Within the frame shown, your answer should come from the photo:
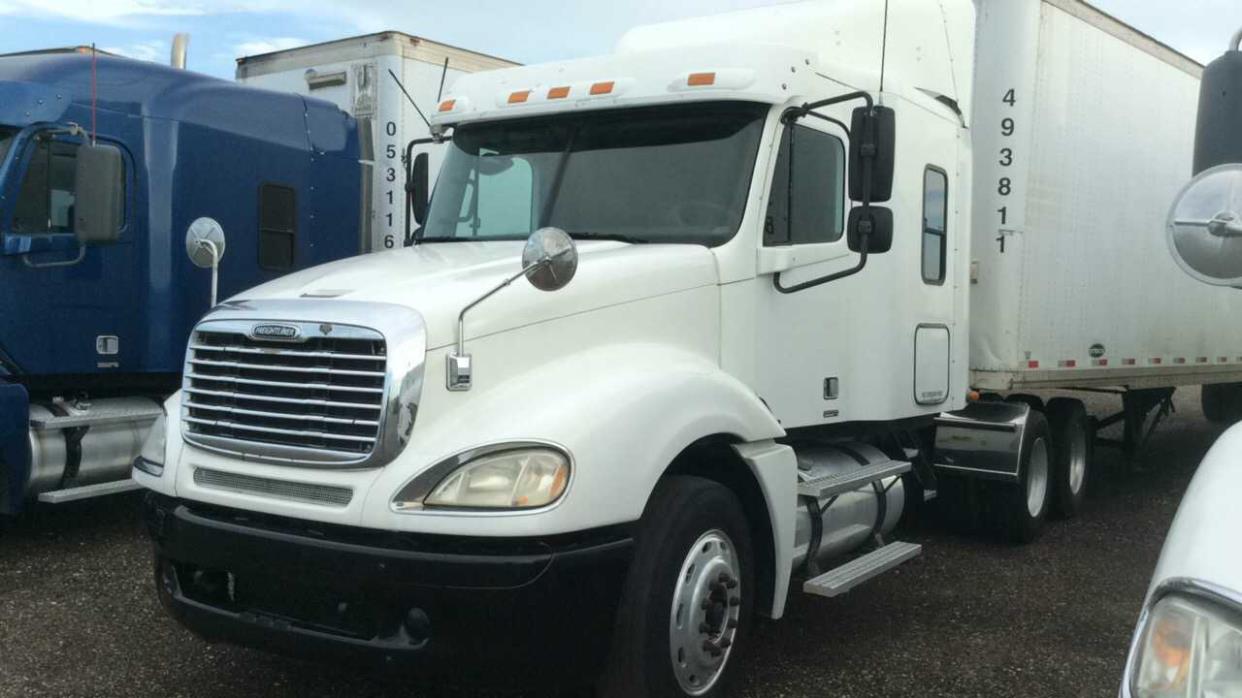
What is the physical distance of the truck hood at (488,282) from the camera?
378 centimetres

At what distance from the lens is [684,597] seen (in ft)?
12.8

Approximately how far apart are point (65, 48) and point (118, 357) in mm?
2184

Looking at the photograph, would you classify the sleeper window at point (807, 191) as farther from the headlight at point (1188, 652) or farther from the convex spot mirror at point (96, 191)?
the convex spot mirror at point (96, 191)

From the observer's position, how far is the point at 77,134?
6820mm

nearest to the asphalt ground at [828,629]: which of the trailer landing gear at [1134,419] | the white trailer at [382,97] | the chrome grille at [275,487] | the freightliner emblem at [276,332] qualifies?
the chrome grille at [275,487]

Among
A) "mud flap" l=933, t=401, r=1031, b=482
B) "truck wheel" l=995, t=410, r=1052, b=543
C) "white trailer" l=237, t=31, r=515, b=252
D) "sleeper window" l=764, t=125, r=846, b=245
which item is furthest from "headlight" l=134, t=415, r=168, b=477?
"truck wheel" l=995, t=410, r=1052, b=543

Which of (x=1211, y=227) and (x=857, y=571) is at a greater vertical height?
(x=1211, y=227)

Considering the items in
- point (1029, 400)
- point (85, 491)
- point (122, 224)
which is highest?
point (122, 224)

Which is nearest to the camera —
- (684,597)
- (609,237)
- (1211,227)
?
(1211,227)

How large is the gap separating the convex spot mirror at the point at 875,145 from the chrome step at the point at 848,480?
1.30 m

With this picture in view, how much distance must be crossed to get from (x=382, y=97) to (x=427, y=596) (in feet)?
20.9

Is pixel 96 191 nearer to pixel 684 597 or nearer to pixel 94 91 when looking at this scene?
pixel 94 91

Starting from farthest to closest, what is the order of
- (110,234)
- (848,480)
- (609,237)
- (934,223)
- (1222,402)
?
(1222,402) < (110,234) < (934,223) < (848,480) < (609,237)

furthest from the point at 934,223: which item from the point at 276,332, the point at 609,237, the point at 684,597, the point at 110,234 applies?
the point at 110,234
